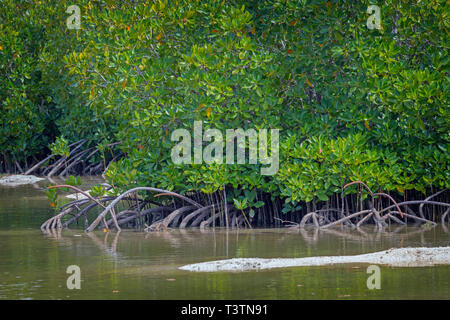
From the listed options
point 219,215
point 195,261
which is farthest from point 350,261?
point 219,215

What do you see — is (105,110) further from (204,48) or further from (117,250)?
(117,250)

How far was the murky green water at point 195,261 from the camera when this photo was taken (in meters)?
6.92

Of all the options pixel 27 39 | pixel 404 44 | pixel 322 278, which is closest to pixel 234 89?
pixel 404 44

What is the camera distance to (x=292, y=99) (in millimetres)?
10766

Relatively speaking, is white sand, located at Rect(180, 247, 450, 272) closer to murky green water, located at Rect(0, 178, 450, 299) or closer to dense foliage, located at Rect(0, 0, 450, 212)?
murky green water, located at Rect(0, 178, 450, 299)

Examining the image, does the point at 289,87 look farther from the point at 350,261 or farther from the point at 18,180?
the point at 18,180

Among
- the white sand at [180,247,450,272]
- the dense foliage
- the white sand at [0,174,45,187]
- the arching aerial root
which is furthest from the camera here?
the white sand at [0,174,45,187]

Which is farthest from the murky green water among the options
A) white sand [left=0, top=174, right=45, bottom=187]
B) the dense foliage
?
→ white sand [left=0, top=174, right=45, bottom=187]

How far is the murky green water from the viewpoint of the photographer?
692cm

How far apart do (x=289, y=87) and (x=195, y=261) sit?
10.0 feet

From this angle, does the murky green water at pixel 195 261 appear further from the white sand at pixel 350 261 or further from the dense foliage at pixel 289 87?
the dense foliage at pixel 289 87

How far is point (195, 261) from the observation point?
8.45 metres

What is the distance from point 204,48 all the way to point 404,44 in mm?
2336

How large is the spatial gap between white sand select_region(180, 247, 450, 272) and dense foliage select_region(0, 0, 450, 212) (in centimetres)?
186
